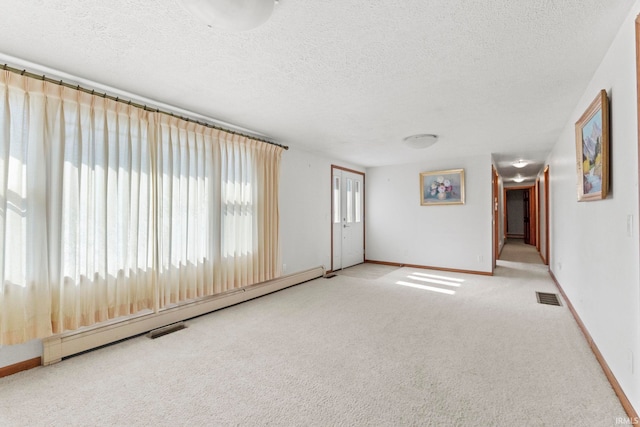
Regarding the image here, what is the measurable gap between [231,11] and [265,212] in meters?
2.94

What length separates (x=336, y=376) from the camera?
2061 millimetres

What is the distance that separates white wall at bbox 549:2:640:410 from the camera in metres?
1.58

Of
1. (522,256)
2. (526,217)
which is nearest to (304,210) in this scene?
(522,256)

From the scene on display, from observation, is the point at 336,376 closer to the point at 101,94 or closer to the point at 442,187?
the point at 101,94

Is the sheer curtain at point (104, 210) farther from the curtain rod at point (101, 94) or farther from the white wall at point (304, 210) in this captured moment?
the white wall at point (304, 210)

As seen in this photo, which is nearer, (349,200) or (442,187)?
(442,187)

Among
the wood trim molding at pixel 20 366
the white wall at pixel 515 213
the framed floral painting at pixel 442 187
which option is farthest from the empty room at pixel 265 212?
the white wall at pixel 515 213

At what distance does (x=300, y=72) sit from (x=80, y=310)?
9.05ft

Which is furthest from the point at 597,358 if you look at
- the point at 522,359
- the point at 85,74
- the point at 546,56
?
the point at 85,74

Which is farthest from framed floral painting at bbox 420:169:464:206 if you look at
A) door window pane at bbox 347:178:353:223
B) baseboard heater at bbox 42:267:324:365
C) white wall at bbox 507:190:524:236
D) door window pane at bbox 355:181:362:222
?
white wall at bbox 507:190:524:236

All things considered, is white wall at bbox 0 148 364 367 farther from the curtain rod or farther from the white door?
the curtain rod

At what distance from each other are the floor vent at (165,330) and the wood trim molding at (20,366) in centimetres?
79

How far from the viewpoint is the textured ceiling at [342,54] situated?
160 centimetres

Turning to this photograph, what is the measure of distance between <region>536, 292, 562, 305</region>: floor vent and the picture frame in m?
1.78
